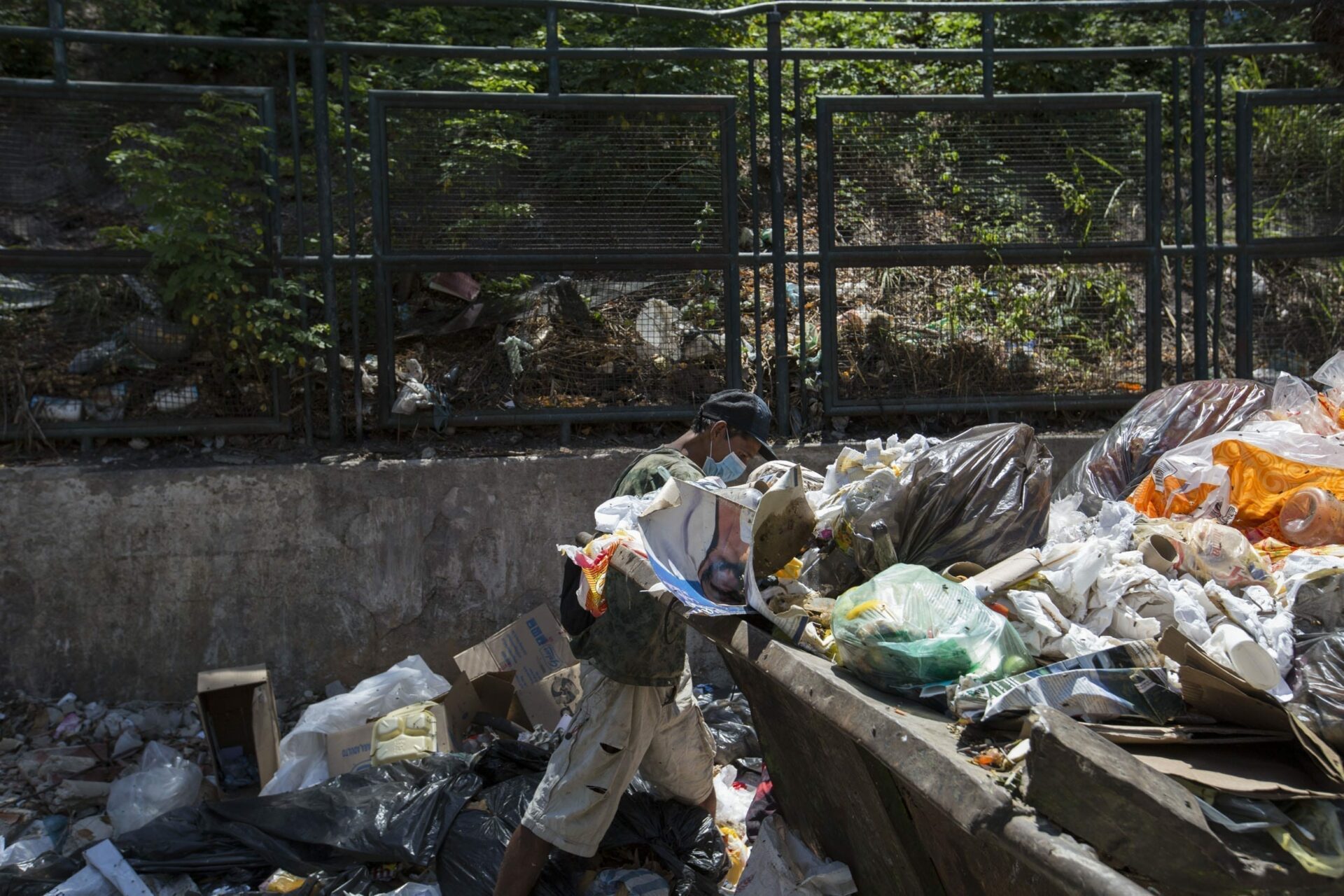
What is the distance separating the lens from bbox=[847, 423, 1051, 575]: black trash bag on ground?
2.85 m

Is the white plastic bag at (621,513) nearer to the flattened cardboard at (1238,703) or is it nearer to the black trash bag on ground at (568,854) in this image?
the black trash bag on ground at (568,854)

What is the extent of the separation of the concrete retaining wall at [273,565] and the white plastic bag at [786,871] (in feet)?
5.47

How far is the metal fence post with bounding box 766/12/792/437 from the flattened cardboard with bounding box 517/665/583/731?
159 centimetres

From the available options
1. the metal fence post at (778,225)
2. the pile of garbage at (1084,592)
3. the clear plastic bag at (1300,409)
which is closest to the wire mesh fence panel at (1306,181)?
the clear plastic bag at (1300,409)

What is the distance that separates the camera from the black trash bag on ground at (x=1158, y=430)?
384cm

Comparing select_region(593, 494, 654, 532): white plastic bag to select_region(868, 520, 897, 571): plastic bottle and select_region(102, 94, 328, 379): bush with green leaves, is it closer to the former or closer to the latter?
select_region(868, 520, 897, 571): plastic bottle

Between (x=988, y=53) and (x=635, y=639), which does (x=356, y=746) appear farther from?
(x=988, y=53)

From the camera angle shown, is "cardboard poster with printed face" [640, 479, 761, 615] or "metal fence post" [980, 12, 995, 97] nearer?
"cardboard poster with printed face" [640, 479, 761, 615]

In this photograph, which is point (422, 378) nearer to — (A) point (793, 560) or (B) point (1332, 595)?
(A) point (793, 560)

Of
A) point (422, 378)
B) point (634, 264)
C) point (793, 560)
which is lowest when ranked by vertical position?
point (793, 560)

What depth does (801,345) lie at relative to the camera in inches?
203

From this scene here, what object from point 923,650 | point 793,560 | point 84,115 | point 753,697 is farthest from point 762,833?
point 84,115

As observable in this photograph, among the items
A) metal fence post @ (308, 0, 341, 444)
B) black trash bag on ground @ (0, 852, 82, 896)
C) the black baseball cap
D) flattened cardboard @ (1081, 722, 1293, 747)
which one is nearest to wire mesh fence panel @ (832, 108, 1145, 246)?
the black baseball cap

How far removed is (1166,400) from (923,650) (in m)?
2.45
